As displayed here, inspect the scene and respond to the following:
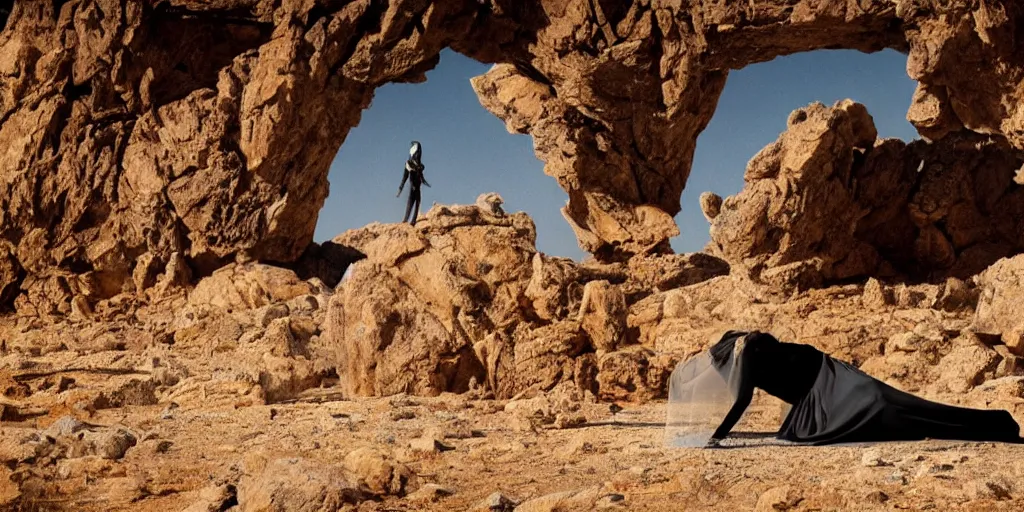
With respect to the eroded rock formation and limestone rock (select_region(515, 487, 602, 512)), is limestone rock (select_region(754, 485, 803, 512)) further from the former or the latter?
the eroded rock formation

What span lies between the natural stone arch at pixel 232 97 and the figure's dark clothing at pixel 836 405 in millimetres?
12095

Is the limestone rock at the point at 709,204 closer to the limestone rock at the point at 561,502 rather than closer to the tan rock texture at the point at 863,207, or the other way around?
the tan rock texture at the point at 863,207

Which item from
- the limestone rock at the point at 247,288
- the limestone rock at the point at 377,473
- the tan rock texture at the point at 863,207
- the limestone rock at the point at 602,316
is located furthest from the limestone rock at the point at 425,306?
the limestone rock at the point at 247,288

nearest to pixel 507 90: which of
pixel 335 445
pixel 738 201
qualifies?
pixel 738 201

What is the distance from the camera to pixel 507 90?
22000 mm

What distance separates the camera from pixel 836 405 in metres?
6.57

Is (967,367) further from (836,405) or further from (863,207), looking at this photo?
(863,207)

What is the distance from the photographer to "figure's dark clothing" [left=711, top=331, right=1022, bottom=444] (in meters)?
6.32

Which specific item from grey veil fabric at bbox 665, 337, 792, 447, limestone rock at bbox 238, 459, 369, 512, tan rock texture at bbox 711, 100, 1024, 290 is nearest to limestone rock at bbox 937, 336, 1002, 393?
grey veil fabric at bbox 665, 337, 792, 447

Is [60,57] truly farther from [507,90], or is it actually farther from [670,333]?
[670,333]

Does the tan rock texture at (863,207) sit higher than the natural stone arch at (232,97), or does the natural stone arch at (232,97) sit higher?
the natural stone arch at (232,97)

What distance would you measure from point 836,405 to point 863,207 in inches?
427

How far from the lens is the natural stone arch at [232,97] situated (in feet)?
61.0

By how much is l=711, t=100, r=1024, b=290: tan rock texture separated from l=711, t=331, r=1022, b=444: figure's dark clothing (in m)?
8.73
